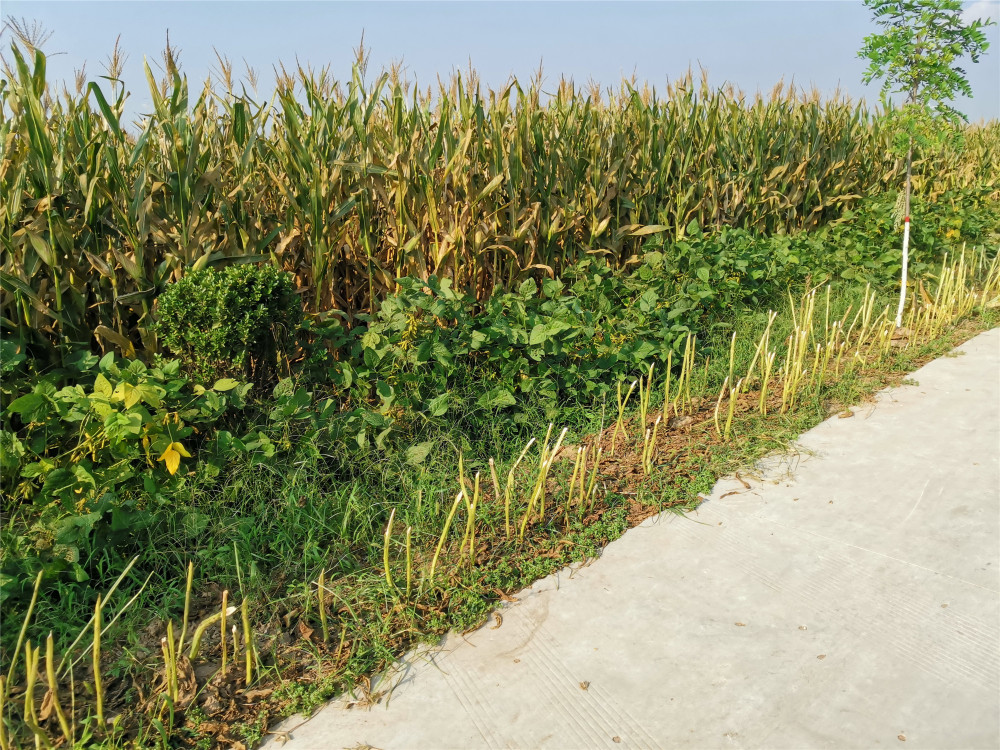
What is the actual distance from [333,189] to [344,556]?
2411 mm

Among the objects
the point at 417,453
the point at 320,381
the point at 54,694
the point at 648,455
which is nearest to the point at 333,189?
the point at 320,381

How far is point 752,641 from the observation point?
Result: 2613 millimetres

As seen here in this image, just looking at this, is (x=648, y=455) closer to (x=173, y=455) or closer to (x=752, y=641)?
(x=752, y=641)

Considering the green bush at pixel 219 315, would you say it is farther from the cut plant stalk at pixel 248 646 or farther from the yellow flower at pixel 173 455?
the cut plant stalk at pixel 248 646

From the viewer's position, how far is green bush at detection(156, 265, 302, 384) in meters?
3.54

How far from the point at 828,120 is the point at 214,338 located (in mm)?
7859

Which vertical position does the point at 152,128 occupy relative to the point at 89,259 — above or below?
above

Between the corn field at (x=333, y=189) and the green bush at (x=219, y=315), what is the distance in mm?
308

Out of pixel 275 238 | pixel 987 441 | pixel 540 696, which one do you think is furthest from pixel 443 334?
pixel 987 441

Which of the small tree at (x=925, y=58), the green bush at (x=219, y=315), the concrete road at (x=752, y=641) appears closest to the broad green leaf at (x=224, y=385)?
the green bush at (x=219, y=315)

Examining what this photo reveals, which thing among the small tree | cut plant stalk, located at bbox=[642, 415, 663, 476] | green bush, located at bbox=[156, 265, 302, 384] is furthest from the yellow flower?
the small tree

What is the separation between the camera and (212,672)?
2.55 m

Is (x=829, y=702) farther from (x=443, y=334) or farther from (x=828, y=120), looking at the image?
(x=828, y=120)

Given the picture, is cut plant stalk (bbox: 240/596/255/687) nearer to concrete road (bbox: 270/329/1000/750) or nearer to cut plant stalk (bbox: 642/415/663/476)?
concrete road (bbox: 270/329/1000/750)
